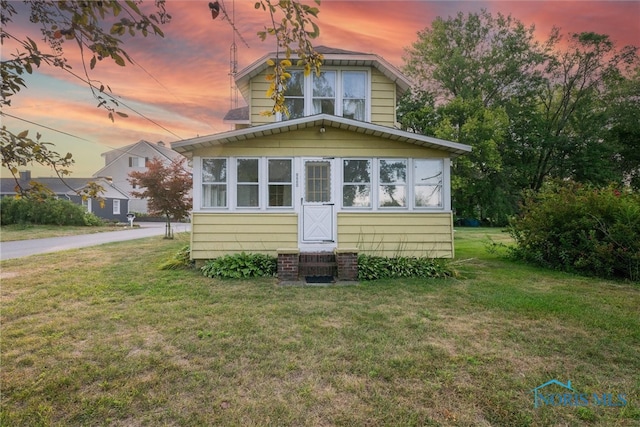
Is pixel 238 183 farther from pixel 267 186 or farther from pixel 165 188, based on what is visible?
pixel 165 188

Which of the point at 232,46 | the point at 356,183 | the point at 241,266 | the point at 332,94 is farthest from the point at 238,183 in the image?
the point at 232,46

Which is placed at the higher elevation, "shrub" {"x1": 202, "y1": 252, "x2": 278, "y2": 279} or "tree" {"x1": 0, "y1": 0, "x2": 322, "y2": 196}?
"tree" {"x1": 0, "y1": 0, "x2": 322, "y2": 196}

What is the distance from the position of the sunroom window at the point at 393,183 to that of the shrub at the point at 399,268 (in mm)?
1463

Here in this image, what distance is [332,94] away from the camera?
9.40m

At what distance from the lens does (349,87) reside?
31.0 ft

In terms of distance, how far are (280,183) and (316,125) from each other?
5.44 feet

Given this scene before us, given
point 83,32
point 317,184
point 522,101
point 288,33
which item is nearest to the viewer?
point 83,32

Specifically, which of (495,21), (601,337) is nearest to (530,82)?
(495,21)

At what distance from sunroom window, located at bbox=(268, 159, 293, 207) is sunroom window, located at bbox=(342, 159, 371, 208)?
4.48 feet

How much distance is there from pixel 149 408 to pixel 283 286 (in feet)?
12.6

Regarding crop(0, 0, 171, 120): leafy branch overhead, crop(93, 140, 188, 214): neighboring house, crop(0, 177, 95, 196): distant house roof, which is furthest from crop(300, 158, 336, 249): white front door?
crop(93, 140, 188, 214): neighboring house

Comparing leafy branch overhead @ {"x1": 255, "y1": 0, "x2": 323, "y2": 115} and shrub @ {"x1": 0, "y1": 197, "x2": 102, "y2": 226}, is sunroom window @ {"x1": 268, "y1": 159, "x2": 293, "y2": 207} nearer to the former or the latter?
leafy branch overhead @ {"x1": 255, "y1": 0, "x2": 323, "y2": 115}

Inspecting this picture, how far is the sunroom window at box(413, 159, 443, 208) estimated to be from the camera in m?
8.03

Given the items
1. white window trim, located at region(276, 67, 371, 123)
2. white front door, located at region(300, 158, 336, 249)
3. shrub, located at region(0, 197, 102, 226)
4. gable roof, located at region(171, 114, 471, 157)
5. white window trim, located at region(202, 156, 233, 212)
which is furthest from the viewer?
shrub, located at region(0, 197, 102, 226)
